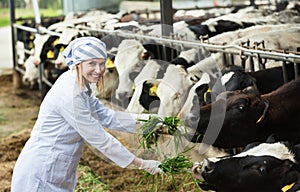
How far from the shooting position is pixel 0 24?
28922 mm

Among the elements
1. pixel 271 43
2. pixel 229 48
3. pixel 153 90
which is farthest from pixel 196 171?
pixel 271 43

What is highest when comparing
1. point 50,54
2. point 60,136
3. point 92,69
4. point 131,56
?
point 92,69

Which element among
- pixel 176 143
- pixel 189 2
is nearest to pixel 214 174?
pixel 176 143

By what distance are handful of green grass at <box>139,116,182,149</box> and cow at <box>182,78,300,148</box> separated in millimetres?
608

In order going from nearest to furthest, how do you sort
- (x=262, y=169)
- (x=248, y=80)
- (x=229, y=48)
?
(x=262, y=169), (x=248, y=80), (x=229, y=48)

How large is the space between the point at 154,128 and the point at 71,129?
0.53m

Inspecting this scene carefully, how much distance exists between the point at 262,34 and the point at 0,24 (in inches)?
928

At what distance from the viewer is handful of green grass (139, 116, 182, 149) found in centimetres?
399

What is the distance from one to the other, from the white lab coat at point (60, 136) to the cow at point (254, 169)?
2.05 feet

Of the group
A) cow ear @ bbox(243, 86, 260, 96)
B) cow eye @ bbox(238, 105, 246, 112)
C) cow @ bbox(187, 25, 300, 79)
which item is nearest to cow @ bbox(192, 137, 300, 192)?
cow eye @ bbox(238, 105, 246, 112)

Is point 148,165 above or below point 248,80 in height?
below

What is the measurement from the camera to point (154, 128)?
4.01 meters

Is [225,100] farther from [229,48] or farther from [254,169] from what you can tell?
[229,48]

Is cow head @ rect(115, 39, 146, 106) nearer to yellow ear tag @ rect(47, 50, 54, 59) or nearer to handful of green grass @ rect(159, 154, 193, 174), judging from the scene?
handful of green grass @ rect(159, 154, 193, 174)
